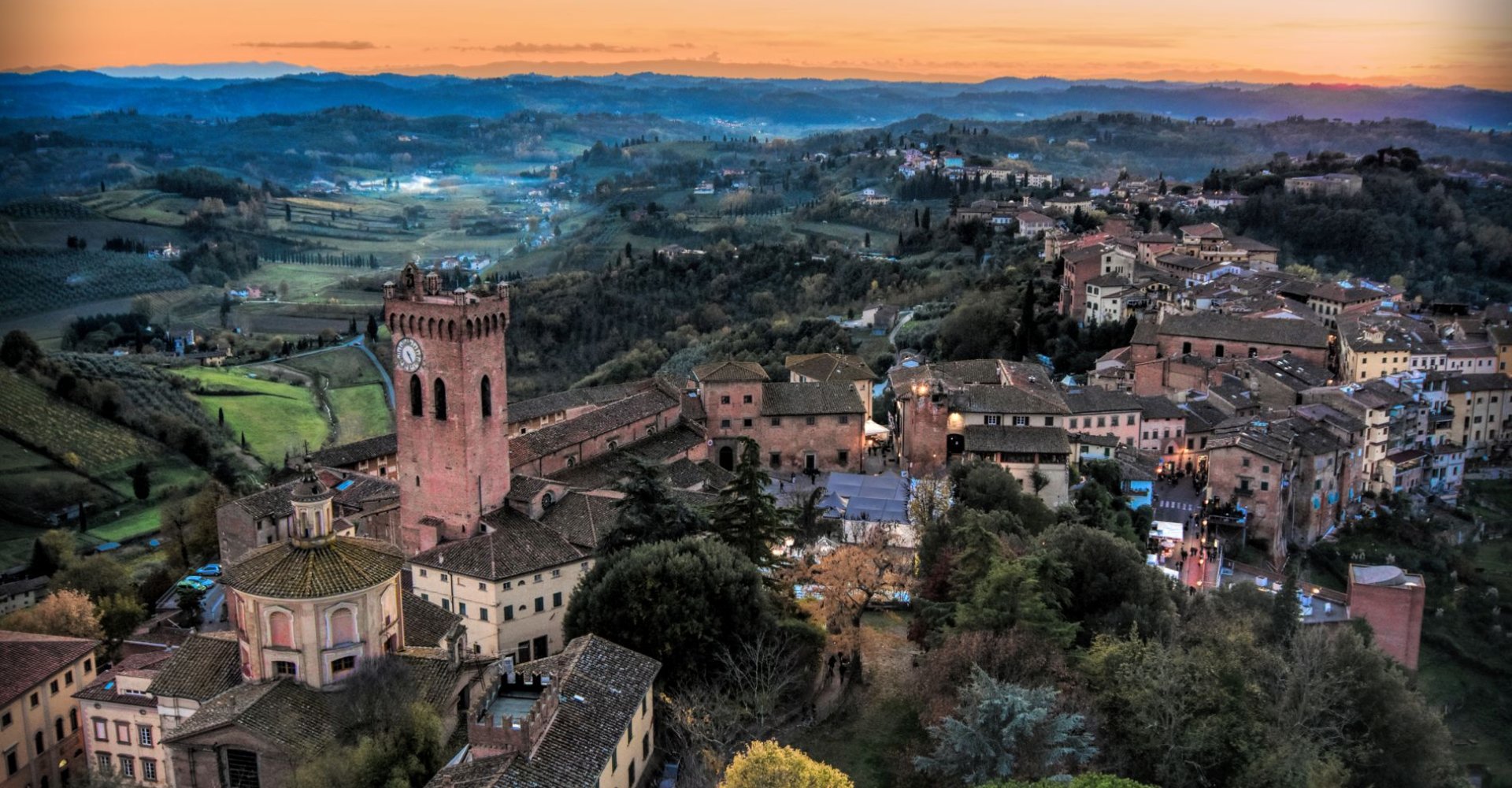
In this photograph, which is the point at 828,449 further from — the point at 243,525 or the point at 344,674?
the point at 344,674

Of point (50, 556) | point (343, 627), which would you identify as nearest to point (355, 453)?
point (50, 556)

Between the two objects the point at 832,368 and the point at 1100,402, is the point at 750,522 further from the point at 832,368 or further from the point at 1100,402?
the point at 1100,402

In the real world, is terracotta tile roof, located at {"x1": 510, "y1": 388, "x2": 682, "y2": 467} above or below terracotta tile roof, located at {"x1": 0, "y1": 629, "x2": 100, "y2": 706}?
above

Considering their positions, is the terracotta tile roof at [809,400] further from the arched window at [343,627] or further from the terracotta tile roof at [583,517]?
the arched window at [343,627]

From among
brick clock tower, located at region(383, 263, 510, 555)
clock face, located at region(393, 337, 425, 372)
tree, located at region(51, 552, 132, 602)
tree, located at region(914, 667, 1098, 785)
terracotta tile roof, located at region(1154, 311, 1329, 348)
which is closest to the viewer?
tree, located at region(914, 667, 1098, 785)

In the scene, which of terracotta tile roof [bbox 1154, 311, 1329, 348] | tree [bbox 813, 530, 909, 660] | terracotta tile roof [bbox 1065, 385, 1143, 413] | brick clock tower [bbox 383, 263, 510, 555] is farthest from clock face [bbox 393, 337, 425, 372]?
terracotta tile roof [bbox 1154, 311, 1329, 348]

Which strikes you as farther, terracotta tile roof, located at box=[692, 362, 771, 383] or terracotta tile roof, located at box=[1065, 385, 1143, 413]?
Result: terracotta tile roof, located at box=[1065, 385, 1143, 413]

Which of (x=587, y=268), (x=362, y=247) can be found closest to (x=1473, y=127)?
(x=587, y=268)

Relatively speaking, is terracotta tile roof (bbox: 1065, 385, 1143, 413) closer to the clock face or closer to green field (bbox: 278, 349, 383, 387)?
the clock face
